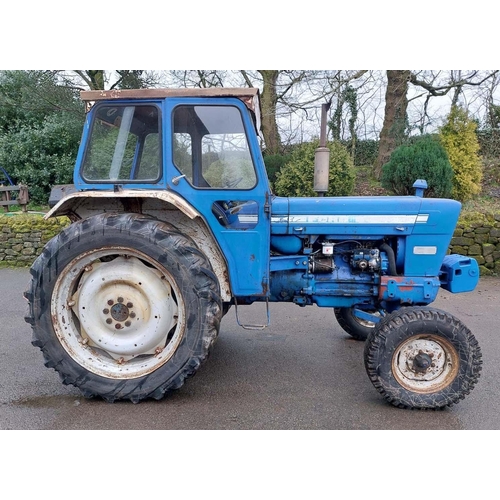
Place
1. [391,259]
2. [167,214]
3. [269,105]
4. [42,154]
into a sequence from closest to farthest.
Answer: [167,214] → [391,259] → [42,154] → [269,105]

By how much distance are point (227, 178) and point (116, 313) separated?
1.35m

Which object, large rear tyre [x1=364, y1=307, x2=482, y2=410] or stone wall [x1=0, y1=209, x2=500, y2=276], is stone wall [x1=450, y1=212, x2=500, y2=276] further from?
large rear tyre [x1=364, y1=307, x2=482, y2=410]

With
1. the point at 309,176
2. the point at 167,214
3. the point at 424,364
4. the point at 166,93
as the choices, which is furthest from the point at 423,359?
the point at 309,176

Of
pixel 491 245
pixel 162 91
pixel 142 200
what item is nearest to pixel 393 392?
pixel 142 200

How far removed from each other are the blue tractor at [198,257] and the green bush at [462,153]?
21.5 feet

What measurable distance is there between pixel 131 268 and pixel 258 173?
4.01ft

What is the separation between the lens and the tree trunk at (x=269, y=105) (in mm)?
11789

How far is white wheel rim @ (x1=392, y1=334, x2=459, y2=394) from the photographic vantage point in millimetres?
2938

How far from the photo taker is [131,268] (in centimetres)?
309

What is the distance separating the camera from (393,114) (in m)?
11.3

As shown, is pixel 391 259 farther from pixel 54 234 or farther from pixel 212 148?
pixel 54 234

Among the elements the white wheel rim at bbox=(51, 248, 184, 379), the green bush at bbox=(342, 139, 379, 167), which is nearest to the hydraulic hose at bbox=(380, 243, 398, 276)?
the white wheel rim at bbox=(51, 248, 184, 379)

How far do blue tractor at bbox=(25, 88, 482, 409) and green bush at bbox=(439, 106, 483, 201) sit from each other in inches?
258

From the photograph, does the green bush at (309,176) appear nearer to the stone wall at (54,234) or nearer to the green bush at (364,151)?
the stone wall at (54,234)
